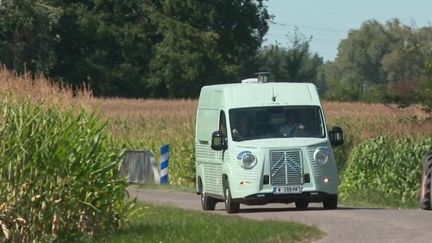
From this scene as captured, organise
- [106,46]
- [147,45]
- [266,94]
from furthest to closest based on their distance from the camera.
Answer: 1. [147,45]
2. [106,46]
3. [266,94]

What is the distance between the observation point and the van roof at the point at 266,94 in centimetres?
2547

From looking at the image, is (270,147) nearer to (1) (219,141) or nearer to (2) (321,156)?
(2) (321,156)

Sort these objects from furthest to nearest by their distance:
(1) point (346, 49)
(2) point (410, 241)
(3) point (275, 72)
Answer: (1) point (346, 49), (3) point (275, 72), (2) point (410, 241)

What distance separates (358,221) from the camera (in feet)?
69.7

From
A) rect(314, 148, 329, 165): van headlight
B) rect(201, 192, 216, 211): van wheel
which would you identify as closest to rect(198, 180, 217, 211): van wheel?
→ rect(201, 192, 216, 211): van wheel

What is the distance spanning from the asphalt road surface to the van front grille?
60 centimetres

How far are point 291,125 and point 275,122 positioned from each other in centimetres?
31

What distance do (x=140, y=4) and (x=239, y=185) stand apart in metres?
63.1

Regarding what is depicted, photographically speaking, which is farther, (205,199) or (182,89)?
(182,89)

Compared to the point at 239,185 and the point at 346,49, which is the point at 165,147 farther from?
the point at 346,49

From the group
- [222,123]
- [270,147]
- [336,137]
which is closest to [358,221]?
[270,147]

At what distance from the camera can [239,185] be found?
24.7 m

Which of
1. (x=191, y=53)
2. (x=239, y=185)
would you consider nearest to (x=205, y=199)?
(x=239, y=185)

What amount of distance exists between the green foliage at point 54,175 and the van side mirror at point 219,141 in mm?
6285
